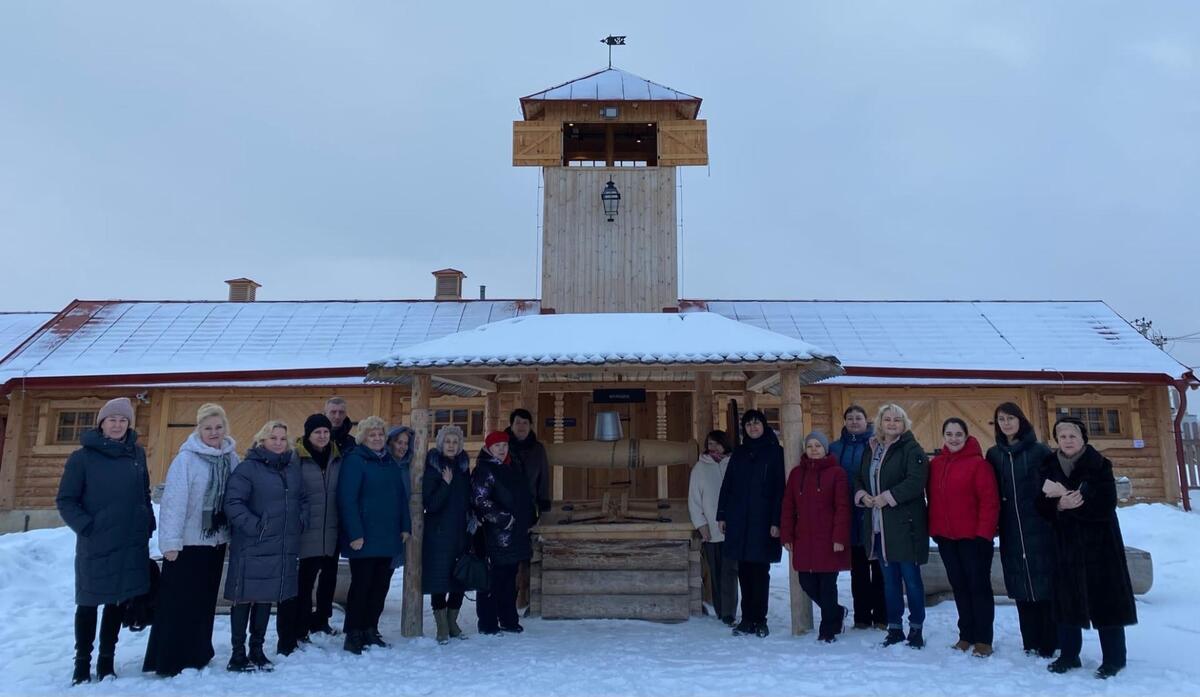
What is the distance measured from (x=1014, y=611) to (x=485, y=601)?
4.69 m

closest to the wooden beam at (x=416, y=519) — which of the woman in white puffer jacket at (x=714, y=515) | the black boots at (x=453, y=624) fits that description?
the black boots at (x=453, y=624)

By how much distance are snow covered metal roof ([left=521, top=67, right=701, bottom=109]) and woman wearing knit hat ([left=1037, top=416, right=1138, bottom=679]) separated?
385 inches

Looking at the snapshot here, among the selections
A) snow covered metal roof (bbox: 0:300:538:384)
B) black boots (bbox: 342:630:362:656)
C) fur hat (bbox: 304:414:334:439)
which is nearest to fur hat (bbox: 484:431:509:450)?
fur hat (bbox: 304:414:334:439)

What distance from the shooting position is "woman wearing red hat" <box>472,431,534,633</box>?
599cm

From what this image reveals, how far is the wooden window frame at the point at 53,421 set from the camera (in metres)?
12.5

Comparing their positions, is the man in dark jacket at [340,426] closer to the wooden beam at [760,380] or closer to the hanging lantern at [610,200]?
the wooden beam at [760,380]

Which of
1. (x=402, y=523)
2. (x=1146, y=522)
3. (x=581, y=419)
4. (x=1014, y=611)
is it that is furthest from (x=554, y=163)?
(x=1146, y=522)

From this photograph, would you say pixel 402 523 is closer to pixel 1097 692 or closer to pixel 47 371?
pixel 1097 692

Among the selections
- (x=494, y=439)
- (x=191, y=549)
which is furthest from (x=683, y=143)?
(x=191, y=549)

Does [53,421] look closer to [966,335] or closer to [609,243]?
[609,243]

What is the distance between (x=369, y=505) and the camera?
548 cm

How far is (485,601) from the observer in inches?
239

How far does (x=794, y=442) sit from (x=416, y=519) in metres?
3.27

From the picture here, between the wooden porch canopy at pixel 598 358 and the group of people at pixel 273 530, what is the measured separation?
1.00 feet
